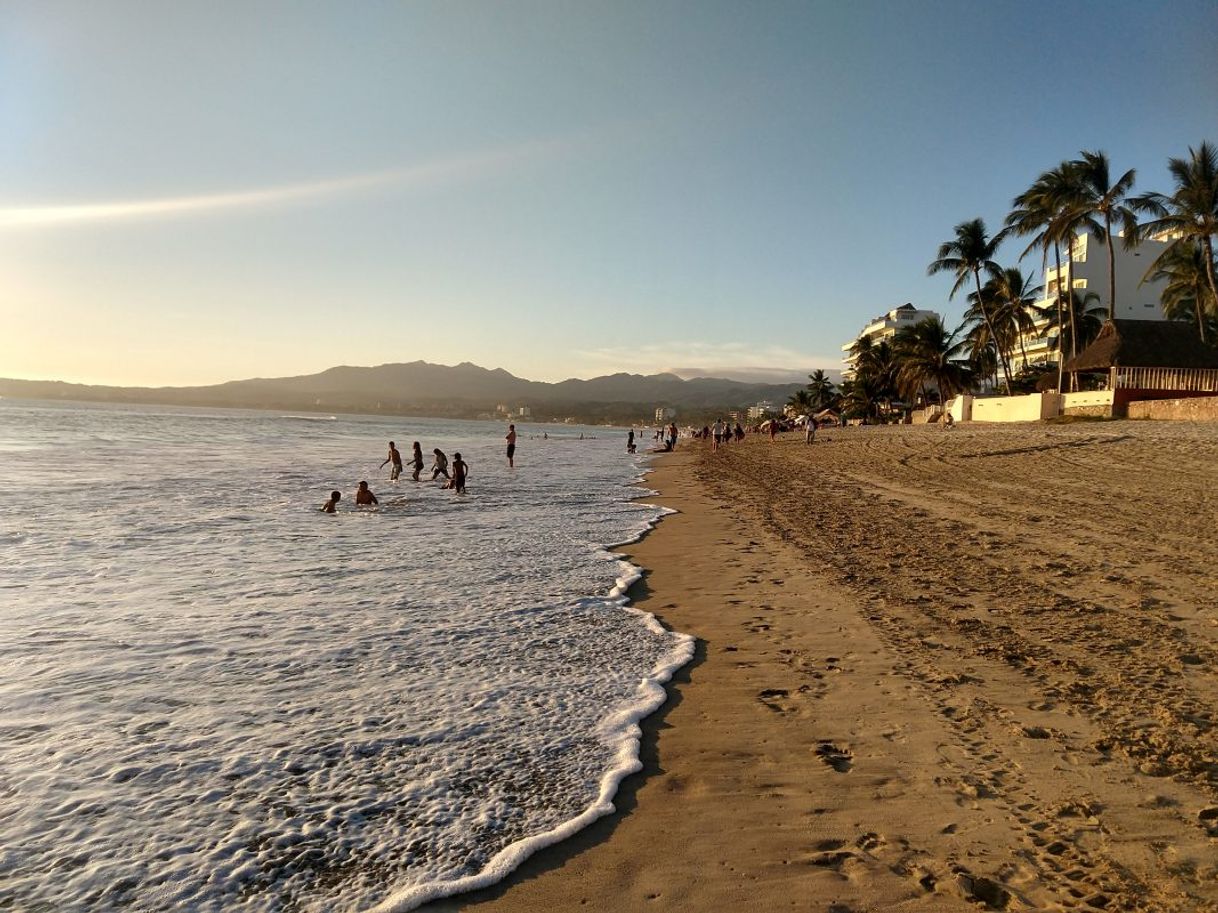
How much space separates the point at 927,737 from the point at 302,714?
366 centimetres

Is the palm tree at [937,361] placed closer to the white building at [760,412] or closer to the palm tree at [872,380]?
the palm tree at [872,380]

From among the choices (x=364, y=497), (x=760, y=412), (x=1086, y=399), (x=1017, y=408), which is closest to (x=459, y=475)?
(x=364, y=497)

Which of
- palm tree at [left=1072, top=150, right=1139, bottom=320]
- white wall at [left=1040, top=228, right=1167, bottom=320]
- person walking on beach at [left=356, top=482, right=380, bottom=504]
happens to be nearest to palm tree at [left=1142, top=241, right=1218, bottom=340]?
palm tree at [left=1072, top=150, right=1139, bottom=320]

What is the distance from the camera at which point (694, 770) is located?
11.9ft

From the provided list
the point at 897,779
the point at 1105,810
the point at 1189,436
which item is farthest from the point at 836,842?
the point at 1189,436

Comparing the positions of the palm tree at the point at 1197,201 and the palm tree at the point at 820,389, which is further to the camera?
the palm tree at the point at 820,389

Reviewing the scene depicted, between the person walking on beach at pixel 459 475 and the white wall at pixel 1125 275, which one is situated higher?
the white wall at pixel 1125 275

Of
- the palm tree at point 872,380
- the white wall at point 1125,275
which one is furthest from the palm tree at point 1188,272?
the white wall at point 1125,275

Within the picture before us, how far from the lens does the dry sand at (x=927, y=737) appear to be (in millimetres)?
2705

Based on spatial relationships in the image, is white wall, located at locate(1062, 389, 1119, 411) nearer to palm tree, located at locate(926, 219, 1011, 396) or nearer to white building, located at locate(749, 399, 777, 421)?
palm tree, located at locate(926, 219, 1011, 396)

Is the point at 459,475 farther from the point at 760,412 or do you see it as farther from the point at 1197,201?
the point at 760,412

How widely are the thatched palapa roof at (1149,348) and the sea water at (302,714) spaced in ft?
98.2

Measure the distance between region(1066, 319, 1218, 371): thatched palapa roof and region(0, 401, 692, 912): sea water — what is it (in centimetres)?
2993

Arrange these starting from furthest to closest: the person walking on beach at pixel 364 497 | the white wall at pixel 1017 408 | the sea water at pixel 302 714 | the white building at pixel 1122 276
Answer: the white building at pixel 1122 276 < the white wall at pixel 1017 408 < the person walking on beach at pixel 364 497 < the sea water at pixel 302 714
